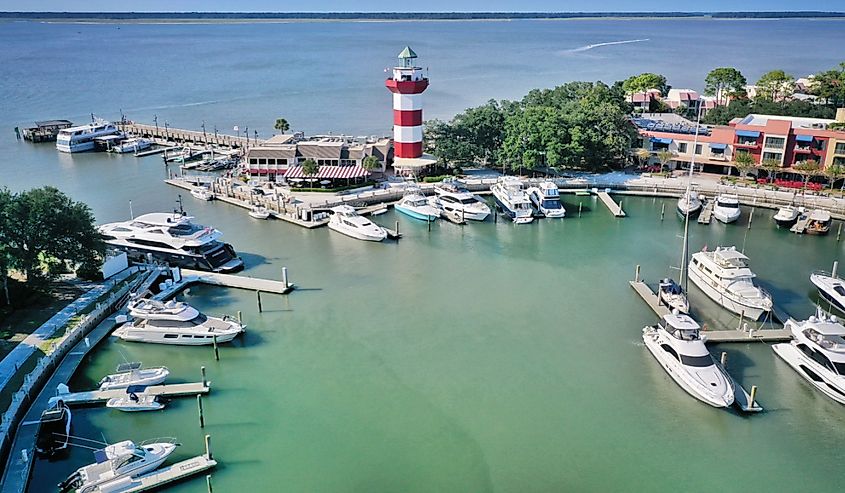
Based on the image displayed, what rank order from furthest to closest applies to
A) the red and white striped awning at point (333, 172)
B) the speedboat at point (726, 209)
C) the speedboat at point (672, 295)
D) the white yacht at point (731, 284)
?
the red and white striped awning at point (333, 172), the speedboat at point (726, 209), the white yacht at point (731, 284), the speedboat at point (672, 295)

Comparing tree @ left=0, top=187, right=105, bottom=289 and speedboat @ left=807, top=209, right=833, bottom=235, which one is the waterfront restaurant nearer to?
tree @ left=0, top=187, right=105, bottom=289

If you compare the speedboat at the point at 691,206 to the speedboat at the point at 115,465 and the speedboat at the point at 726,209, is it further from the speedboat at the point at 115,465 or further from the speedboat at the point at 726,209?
the speedboat at the point at 115,465

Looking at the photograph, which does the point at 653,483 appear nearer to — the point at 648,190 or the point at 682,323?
the point at 682,323

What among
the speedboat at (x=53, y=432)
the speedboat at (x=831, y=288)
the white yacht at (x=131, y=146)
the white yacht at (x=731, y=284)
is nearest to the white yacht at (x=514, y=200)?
the white yacht at (x=731, y=284)

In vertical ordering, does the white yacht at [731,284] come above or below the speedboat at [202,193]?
below

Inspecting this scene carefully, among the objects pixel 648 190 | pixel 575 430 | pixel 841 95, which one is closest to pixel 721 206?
pixel 648 190
